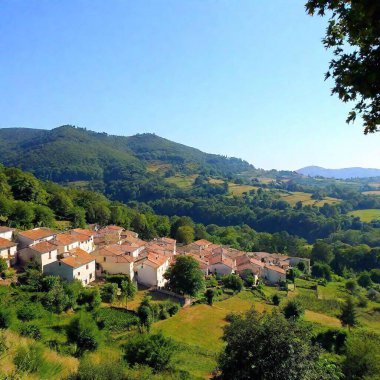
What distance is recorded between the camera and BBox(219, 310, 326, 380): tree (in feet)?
41.9

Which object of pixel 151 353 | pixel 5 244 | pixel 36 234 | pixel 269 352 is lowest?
pixel 151 353

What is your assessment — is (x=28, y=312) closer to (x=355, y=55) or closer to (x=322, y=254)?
(x=355, y=55)

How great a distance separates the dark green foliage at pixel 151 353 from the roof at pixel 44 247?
64.4 feet

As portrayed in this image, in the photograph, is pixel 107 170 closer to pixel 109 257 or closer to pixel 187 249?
pixel 187 249

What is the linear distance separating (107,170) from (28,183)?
131 metres

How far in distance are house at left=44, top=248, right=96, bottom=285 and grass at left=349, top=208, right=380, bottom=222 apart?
113 metres

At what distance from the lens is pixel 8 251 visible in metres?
35.6

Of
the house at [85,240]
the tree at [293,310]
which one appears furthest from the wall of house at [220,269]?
the tree at [293,310]

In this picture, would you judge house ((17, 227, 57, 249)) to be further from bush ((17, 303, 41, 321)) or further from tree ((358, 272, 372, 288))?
tree ((358, 272, 372, 288))

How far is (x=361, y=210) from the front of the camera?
485ft

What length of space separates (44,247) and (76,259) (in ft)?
11.8

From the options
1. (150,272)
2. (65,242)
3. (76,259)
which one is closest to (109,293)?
(76,259)

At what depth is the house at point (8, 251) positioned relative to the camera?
1369 inches

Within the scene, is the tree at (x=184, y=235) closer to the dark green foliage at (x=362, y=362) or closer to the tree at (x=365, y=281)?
the tree at (x=365, y=281)
